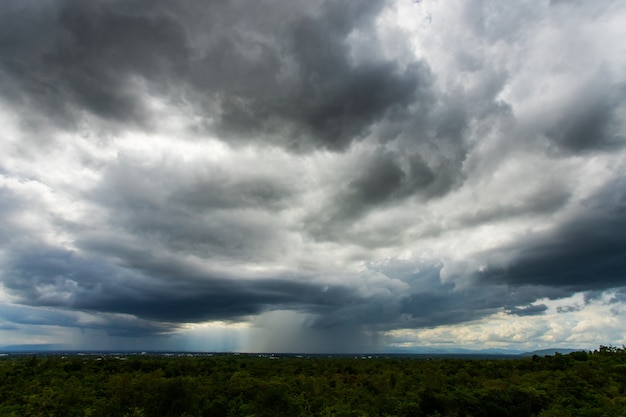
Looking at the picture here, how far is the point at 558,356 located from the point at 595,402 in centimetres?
6058

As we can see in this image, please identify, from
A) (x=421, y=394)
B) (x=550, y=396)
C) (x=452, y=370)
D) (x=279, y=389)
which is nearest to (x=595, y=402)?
(x=550, y=396)

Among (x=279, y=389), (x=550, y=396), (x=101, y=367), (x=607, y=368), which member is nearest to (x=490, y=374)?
(x=607, y=368)

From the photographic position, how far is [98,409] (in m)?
39.2

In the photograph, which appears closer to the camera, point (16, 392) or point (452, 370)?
point (16, 392)

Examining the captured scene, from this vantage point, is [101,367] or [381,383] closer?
[381,383]

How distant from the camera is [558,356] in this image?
95.9 metres

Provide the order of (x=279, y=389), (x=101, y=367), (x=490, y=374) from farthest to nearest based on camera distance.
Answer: (x=101, y=367) → (x=490, y=374) → (x=279, y=389)

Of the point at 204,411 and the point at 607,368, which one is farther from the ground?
the point at 607,368

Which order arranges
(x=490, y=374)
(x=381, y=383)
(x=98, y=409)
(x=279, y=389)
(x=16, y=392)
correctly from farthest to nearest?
(x=490, y=374), (x=381, y=383), (x=16, y=392), (x=279, y=389), (x=98, y=409)

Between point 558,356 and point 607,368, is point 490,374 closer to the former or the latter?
point 607,368

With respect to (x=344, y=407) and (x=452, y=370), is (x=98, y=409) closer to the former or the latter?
(x=344, y=407)

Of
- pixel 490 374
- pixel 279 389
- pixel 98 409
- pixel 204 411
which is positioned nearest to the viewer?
pixel 98 409

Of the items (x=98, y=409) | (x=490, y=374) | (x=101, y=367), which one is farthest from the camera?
(x=101, y=367)

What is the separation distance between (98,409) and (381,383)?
43881mm
